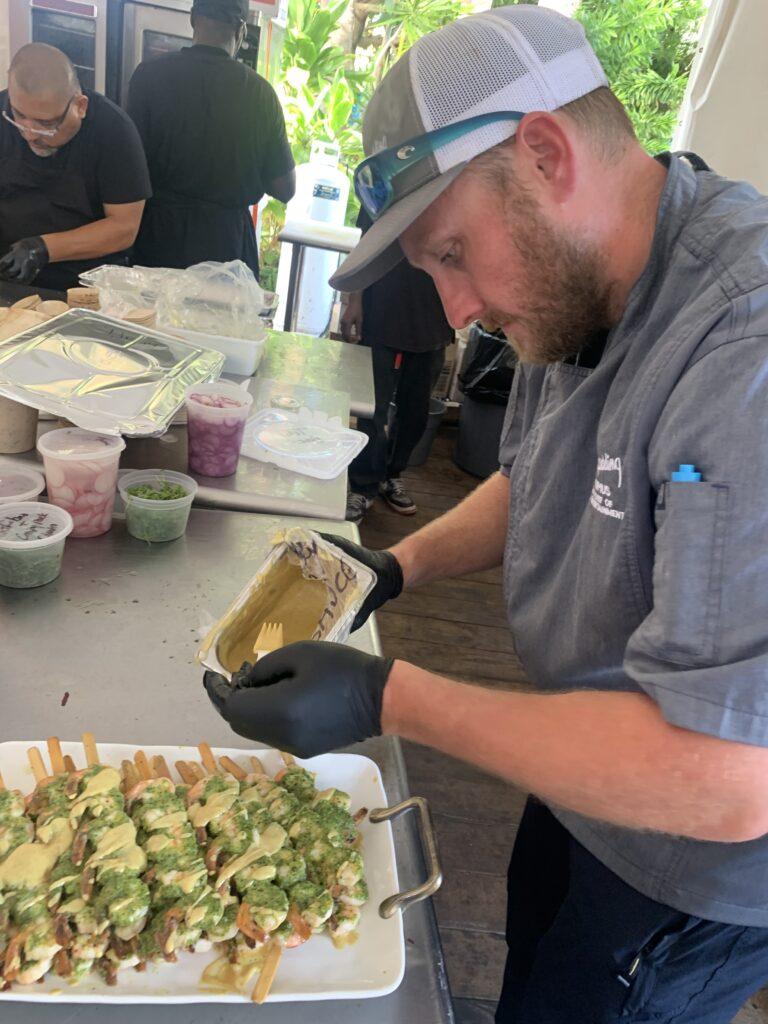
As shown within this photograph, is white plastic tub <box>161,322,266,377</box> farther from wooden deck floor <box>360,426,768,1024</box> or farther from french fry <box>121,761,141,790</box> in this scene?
french fry <box>121,761,141,790</box>

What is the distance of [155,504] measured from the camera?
1.52 metres

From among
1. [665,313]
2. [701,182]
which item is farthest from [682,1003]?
[701,182]

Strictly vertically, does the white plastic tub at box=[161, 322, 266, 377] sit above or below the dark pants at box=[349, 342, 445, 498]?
above

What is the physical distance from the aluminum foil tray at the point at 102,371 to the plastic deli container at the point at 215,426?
0.05 meters

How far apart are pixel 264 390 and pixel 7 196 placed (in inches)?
52.9

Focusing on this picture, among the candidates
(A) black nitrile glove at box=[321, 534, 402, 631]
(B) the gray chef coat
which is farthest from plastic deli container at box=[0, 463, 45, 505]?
(B) the gray chef coat

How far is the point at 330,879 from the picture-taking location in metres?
0.86

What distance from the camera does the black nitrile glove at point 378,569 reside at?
134cm

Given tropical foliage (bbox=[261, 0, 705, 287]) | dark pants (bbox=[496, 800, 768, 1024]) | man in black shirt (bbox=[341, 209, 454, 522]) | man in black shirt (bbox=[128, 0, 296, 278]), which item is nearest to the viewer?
dark pants (bbox=[496, 800, 768, 1024])

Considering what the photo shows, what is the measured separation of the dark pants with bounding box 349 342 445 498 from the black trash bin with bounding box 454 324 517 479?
45cm

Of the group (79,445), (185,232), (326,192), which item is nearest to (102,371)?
(79,445)

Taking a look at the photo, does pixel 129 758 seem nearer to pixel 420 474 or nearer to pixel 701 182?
pixel 701 182

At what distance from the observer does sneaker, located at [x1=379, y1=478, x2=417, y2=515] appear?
4.07 m

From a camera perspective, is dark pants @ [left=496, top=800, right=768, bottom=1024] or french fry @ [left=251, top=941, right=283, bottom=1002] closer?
french fry @ [left=251, top=941, right=283, bottom=1002]
